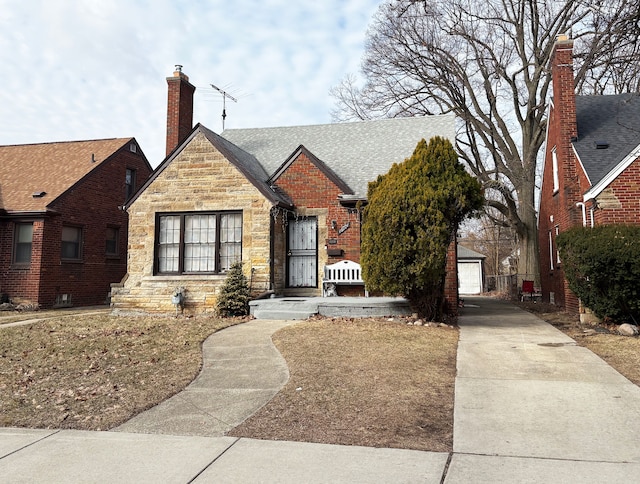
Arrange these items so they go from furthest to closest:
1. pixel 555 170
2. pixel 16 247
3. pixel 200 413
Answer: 1. pixel 16 247
2. pixel 555 170
3. pixel 200 413

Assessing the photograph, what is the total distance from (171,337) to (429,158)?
6124 millimetres

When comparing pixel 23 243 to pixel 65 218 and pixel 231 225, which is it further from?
pixel 231 225

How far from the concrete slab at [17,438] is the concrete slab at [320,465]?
1804 millimetres

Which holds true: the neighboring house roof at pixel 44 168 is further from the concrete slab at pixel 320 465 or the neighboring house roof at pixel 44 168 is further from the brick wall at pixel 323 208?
the concrete slab at pixel 320 465

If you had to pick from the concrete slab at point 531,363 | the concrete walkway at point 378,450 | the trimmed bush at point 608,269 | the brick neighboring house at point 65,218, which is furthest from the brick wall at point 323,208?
the brick neighboring house at point 65,218

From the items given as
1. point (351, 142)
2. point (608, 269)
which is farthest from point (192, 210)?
point (608, 269)

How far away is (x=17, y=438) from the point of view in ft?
14.3

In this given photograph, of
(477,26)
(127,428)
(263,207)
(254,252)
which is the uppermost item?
(477,26)

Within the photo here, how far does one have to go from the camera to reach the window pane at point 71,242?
17681 mm

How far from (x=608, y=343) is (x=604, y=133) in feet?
26.7

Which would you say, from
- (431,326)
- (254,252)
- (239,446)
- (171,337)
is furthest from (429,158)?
(239,446)

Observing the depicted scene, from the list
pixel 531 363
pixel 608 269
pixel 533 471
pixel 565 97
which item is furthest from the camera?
pixel 565 97

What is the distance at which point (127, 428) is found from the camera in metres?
4.59

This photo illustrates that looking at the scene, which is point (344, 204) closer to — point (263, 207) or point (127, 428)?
point (263, 207)
